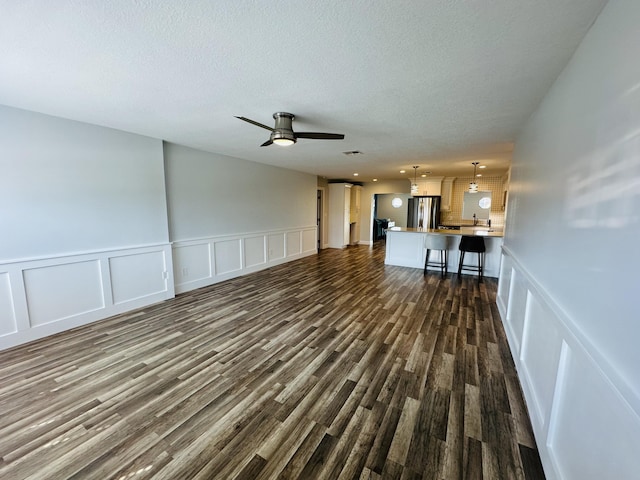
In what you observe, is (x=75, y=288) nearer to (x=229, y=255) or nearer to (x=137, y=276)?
(x=137, y=276)

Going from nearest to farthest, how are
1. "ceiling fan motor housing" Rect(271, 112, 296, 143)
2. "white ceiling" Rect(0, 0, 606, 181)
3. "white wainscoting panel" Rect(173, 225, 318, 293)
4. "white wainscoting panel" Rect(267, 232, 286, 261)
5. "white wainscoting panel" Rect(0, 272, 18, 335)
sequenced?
"white ceiling" Rect(0, 0, 606, 181), "ceiling fan motor housing" Rect(271, 112, 296, 143), "white wainscoting panel" Rect(0, 272, 18, 335), "white wainscoting panel" Rect(173, 225, 318, 293), "white wainscoting panel" Rect(267, 232, 286, 261)

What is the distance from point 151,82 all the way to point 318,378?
2822 mm

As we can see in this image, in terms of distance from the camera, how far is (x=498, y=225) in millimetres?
8148

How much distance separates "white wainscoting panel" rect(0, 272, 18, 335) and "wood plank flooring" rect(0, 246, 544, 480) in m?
0.25

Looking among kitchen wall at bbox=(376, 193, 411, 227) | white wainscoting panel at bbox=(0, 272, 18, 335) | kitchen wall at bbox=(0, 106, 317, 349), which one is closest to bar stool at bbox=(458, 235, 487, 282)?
kitchen wall at bbox=(0, 106, 317, 349)

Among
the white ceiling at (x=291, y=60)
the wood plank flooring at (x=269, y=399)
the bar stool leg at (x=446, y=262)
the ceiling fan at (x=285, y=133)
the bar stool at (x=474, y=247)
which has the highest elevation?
the white ceiling at (x=291, y=60)

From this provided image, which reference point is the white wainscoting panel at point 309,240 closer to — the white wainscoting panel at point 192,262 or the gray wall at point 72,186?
the white wainscoting panel at point 192,262

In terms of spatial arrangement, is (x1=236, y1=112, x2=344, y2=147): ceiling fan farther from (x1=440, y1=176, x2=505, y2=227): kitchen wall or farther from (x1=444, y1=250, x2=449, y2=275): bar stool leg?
(x1=440, y1=176, x2=505, y2=227): kitchen wall

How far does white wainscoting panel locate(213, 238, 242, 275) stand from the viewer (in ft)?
17.2

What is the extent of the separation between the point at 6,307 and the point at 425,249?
691 centimetres

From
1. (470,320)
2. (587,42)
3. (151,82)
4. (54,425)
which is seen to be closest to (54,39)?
(151,82)

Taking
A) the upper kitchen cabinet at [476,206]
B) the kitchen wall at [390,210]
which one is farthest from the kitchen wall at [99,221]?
the kitchen wall at [390,210]

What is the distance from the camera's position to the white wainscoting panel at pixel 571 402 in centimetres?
91

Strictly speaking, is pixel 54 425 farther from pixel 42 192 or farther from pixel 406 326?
pixel 406 326
